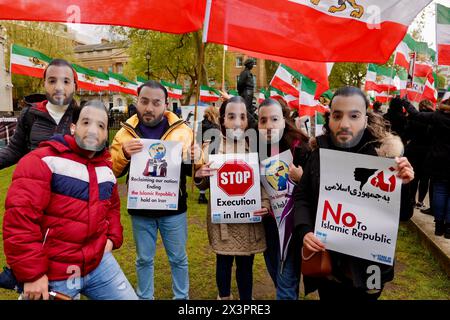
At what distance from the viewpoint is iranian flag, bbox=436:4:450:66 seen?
20.0 ft

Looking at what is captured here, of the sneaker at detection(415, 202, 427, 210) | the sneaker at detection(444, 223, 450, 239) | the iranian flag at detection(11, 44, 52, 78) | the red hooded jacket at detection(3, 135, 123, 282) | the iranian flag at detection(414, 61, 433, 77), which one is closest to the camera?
the red hooded jacket at detection(3, 135, 123, 282)

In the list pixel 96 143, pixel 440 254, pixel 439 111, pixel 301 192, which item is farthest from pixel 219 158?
pixel 439 111

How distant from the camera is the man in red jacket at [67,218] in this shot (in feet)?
6.45

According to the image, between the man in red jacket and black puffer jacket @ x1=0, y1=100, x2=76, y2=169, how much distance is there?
0.45 metres

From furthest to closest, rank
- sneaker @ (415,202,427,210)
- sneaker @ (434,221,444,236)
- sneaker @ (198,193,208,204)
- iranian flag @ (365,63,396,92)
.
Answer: iranian flag @ (365,63,396,92) < sneaker @ (198,193,208,204) < sneaker @ (415,202,427,210) < sneaker @ (434,221,444,236)

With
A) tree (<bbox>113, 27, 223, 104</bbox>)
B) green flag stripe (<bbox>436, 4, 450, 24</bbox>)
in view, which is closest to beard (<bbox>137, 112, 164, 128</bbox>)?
green flag stripe (<bbox>436, 4, 450, 24</bbox>)

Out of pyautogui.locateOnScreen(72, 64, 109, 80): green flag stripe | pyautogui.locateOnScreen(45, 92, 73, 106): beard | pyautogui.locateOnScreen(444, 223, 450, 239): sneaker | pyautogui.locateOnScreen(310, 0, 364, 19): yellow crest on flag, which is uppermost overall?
pyautogui.locateOnScreen(72, 64, 109, 80): green flag stripe

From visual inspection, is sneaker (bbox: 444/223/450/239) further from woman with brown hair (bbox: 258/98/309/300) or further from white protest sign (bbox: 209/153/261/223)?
white protest sign (bbox: 209/153/261/223)

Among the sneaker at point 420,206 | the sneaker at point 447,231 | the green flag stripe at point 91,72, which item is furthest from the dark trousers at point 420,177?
the green flag stripe at point 91,72

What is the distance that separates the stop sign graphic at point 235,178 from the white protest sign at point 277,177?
0.15 meters

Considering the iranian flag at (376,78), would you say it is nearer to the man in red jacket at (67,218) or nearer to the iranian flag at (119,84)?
the man in red jacket at (67,218)

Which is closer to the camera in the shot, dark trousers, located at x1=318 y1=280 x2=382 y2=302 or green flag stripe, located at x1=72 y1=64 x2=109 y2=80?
dark trousers, located at x1=318 y1=280 x2=382 y2=302

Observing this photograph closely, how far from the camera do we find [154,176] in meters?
3.02
